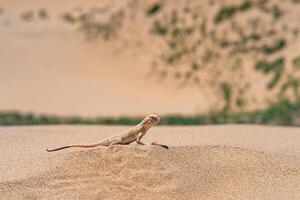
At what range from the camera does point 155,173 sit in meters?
6.48

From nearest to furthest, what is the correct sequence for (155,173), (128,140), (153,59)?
(155,173) → (128,140) → (153,59)

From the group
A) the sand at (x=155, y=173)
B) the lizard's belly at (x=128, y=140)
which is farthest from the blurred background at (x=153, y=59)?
the lizard's belly at (x=128, y=140)

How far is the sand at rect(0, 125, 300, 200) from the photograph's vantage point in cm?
636

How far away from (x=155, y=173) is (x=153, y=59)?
15483mm

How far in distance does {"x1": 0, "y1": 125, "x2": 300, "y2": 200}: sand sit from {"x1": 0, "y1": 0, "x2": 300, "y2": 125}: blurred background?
10567 millimetres

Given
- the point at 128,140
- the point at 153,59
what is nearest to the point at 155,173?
the point at 128,140

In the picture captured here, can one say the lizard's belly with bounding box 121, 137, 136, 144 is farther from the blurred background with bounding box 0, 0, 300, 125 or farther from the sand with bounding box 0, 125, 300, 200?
the blurred background with bounding box 0, 0, 300, 125

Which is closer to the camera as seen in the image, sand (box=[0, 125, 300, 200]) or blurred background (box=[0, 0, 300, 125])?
sand (box=[0, 125, 300, 200])

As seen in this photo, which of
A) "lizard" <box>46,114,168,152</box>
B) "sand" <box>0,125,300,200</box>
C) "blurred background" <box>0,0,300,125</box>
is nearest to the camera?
"sand" <box>0,125,300,200</box>

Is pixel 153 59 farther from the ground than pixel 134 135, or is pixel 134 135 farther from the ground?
pixel 153 59

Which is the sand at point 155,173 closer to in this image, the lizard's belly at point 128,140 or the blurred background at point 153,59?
the lizard's belly at point 128,140

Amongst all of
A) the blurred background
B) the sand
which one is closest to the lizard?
the sand

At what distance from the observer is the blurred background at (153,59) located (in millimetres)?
19609

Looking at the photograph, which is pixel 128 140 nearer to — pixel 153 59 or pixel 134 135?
pixel 134 135
